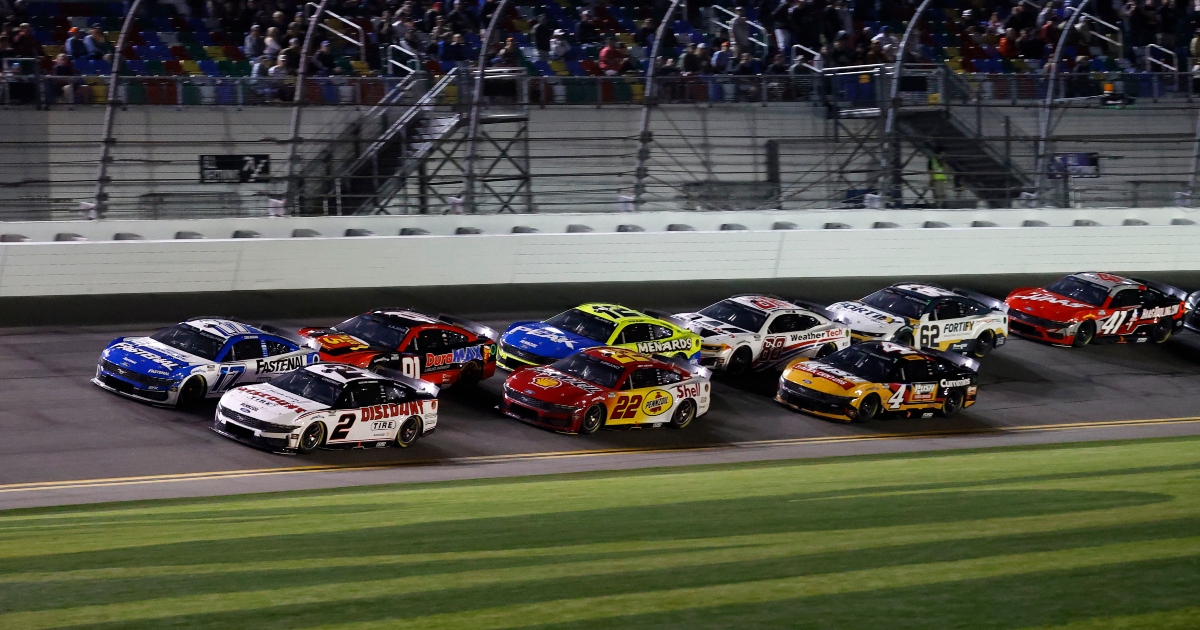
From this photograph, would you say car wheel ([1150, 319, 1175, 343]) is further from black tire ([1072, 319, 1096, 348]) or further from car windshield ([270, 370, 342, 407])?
car windshield ([270, 370, 342, 407])

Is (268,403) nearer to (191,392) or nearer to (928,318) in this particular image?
(191,392)

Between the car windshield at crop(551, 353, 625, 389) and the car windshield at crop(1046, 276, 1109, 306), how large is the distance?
35.0 feet

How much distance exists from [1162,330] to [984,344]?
157 inches

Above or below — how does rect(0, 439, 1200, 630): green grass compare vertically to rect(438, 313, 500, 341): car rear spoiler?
above

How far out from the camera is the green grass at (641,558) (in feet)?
21.8

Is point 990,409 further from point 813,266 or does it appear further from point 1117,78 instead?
point 1117,78

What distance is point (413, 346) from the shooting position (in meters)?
19.3

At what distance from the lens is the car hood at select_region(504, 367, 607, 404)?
709 inches

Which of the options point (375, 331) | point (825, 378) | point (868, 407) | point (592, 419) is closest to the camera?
point (592, 419)

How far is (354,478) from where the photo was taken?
15.1 meters

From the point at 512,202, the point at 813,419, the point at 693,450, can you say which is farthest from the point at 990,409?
the point at 512,202

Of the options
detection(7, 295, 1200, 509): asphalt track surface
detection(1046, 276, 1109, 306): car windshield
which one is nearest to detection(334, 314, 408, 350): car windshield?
detection(7, 295, 1200, 509): asphalt track surface

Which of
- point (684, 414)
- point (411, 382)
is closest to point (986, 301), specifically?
point (684, 414)

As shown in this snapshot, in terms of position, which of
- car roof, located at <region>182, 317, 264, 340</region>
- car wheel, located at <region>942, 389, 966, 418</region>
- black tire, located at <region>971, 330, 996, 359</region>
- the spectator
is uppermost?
the spectator
